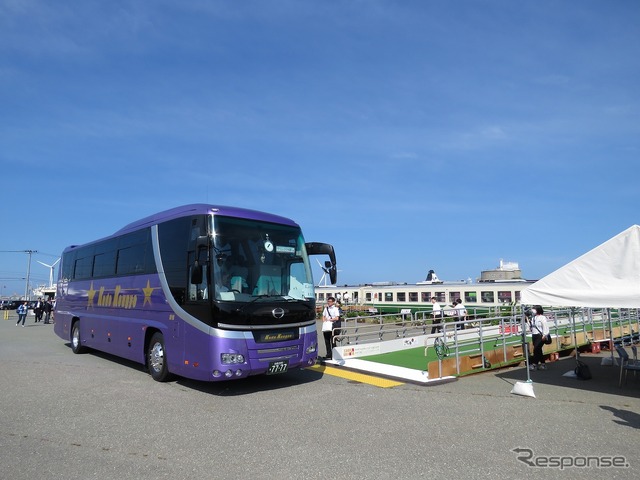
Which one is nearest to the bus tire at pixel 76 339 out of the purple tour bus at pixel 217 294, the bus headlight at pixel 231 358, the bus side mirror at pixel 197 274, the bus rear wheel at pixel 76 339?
the bus rear wheel at pixel 76 339

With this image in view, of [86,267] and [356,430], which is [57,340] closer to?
[86,267]

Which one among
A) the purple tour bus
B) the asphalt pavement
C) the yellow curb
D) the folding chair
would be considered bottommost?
the asphalt pavement

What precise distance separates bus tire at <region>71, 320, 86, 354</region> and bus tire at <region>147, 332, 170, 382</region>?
5569mm

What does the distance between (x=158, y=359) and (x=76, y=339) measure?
21.3 ft

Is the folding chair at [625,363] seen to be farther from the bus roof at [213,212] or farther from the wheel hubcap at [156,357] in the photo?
the wheel hubcap at [156,357]

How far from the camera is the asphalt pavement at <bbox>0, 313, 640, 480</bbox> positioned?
180 inches

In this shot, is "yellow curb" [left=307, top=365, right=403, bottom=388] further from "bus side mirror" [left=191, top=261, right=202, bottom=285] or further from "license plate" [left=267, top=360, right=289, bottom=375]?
"bus side mirror" [left=191, top=261, right=202, bottom=285]

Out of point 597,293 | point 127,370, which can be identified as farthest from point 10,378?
point 597,293

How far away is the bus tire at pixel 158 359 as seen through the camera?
8845mm

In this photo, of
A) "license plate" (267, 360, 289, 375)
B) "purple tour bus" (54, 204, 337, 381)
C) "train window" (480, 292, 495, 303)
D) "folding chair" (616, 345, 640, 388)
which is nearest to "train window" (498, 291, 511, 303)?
"train window" (480, 292, 495, 303)

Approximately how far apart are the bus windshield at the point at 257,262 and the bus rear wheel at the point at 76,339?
825 centimetres

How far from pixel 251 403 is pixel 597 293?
6118mm

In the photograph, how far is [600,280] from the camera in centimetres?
754

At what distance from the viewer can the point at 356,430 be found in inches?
230
